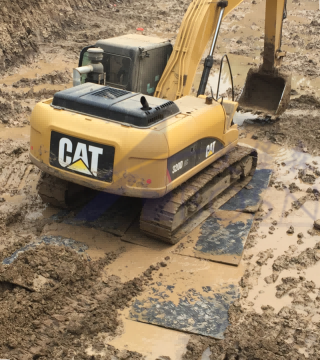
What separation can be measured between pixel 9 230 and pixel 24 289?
4.64 feet

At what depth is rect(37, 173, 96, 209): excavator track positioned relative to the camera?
6.20 m

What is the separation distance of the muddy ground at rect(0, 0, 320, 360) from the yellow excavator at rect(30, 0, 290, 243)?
71 centimetres

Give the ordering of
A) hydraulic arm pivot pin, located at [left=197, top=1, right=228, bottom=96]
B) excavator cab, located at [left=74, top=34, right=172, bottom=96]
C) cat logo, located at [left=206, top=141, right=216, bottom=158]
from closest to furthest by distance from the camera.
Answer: cat logo, located at [left=206, top=141, right=216, bottom=158]
excavator cab, located at [left=74, top=34, right=172, bottom=96]
hydraulic arm pivot pin, located at [left=197, top=1, right=228, bottom=96]

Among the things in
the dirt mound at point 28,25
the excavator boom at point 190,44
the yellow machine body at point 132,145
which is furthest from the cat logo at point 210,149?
the dirt mound at point 28,25

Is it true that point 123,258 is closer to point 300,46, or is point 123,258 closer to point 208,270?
point 208,270

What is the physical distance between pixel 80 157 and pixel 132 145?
61cm

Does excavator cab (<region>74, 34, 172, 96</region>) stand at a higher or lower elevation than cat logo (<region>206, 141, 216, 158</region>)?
higher

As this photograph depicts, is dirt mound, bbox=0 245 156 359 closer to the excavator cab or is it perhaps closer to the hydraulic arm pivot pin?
the excavator cab

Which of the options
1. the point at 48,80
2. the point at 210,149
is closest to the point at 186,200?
the point at 210,149

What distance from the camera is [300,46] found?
1559 cm

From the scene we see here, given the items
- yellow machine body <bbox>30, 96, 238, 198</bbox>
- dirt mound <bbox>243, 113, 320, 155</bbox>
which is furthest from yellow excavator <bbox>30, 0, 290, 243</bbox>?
dirt mound <bbox>243, 113, 320, 155</bbox>

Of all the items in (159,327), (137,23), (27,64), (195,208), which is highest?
(137,23)

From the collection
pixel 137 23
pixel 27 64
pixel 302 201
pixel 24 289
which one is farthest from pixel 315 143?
pixel 137 23

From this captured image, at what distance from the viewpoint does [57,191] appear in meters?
6.20
